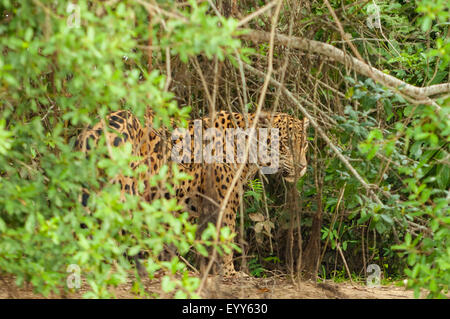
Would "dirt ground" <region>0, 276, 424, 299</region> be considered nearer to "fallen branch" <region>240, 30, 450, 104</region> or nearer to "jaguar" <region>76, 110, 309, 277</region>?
"jaguar" <region>76, 110, 309, 277</region>

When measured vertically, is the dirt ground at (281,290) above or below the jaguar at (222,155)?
below

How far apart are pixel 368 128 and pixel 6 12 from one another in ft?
7.23

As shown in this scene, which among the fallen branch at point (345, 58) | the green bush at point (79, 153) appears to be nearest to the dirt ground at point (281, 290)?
the green bush at point (79, 153)

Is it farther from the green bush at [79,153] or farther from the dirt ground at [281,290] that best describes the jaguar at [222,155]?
the green bush at [79,153]

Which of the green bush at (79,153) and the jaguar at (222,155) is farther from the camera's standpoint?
the jaguar at (222,155)

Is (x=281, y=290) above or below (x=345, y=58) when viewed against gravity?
below

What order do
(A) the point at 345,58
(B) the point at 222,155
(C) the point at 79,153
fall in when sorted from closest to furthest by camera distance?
(C) the point at 79,153, (A) the point at 345,58, (B) the point at 222,155

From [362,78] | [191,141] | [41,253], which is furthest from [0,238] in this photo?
[362,78]

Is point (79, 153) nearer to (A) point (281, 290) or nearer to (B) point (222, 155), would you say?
(A) point (281, 290)

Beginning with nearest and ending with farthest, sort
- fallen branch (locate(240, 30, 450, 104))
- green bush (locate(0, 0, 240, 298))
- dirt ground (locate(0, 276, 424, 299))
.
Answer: green bush (locate(0, 0, 240, 298)) < fallen branch (locate(240, 30, 450, 104)) < dirt ground (locate(0, 276, 424, 299))

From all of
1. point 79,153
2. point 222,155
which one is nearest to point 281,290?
point 222,155

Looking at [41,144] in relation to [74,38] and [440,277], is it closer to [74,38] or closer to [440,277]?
[74,38]

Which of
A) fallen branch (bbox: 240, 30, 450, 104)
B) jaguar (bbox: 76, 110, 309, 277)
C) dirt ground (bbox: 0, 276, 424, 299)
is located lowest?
dirt ground (bbox: 0, 276, 424, 299)

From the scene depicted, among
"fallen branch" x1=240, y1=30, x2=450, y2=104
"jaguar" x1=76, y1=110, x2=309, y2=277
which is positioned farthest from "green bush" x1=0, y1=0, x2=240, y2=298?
"jaguar" x1=76, y1=110, x2=309, y2=277
